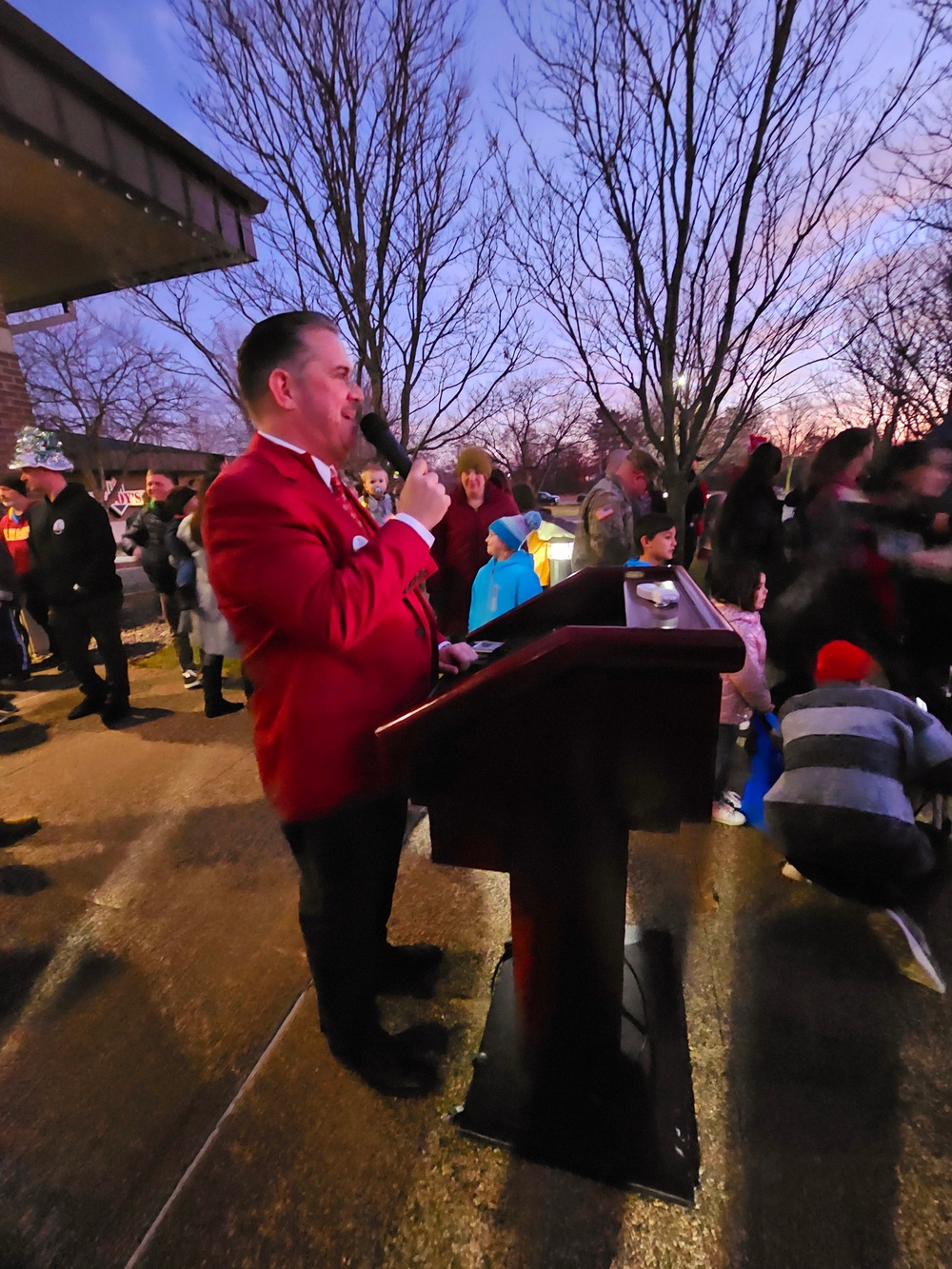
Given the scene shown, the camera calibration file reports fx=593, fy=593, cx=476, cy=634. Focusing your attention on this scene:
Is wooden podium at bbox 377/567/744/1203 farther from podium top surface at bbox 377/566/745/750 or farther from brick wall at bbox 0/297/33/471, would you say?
brick wall at bbox 0/297/33/471

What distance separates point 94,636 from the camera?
5.03 metres

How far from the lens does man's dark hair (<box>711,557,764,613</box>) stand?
320cm

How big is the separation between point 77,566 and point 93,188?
13.1ft

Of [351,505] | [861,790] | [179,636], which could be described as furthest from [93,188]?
[861,790]

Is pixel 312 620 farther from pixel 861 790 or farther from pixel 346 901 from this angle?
pixel 861 790

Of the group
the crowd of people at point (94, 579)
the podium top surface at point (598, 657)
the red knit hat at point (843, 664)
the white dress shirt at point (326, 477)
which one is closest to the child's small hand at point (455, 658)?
the podium top surface at point (598, 657)

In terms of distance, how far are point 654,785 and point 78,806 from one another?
379 centimetres

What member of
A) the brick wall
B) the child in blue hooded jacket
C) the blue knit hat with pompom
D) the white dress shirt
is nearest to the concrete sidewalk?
the child in blue hooded jacket

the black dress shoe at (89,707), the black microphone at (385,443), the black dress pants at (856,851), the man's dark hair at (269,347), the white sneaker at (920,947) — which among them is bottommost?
the white sneaker at (920,947)

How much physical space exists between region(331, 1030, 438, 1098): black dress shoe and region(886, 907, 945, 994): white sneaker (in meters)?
1.75

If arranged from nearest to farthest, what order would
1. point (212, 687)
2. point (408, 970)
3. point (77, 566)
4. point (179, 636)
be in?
point (408, 970)
point (77, 566)
point (212, 687)
point (179, 636)

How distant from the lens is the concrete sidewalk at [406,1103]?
1.46 m

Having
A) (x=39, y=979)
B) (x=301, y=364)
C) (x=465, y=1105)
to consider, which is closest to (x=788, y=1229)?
(x=465, y=1105)

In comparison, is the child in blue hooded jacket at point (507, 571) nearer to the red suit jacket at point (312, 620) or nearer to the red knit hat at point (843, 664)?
the red knit hat at point (843, 664)
